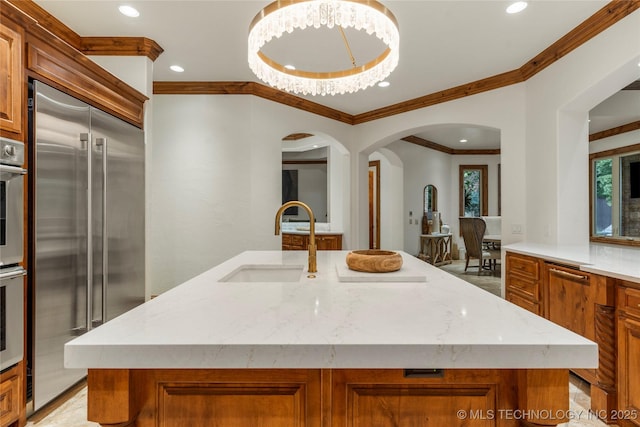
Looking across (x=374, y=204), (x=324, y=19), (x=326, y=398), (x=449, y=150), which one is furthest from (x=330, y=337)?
(x=449, y=150)

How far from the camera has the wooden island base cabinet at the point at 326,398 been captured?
0.82 meters

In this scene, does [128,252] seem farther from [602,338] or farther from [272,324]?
[602,338]

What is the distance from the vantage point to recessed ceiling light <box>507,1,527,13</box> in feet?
7.84

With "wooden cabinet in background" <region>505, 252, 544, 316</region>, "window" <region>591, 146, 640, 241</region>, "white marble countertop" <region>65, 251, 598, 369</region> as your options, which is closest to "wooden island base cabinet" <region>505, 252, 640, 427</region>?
"wooden cabinet in background" <region>505, 252, 544, 316</region>

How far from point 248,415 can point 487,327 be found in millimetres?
655

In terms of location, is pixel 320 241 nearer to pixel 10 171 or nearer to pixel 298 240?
pixel 298 240

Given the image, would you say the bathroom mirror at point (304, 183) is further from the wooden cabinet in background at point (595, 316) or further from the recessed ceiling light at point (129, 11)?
the wooden cabinet in background at point (595, 316)

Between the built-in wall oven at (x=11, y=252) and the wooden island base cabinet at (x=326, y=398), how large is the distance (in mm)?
1302

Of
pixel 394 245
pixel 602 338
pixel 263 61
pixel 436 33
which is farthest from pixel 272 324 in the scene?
pixel 394 245

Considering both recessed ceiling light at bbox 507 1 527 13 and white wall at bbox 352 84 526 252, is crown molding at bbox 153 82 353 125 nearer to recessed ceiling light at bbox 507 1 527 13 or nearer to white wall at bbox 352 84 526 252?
white wall at bbox 352 84 526 252

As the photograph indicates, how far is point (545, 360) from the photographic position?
73 cm

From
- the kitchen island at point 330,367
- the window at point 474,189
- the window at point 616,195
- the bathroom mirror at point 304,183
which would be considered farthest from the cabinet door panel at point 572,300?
the window at point 474,189

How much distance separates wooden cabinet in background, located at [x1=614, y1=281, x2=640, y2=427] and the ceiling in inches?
82.4

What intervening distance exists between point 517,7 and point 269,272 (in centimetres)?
264
